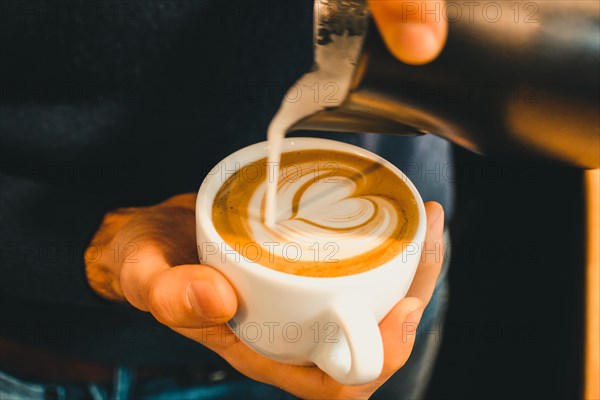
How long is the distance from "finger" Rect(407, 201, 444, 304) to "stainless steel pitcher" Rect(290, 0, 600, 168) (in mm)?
158

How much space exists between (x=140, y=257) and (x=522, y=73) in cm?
45

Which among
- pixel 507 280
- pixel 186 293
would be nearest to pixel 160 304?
pixel 186 293

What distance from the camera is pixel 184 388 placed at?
86 centimetres

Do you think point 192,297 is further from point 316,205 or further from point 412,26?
point 412,26

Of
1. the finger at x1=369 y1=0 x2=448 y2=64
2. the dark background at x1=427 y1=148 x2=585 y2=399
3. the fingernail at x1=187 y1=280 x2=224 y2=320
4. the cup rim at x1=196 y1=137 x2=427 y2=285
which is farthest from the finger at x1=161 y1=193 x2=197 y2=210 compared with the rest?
the dark background at x1=427 y1=148 x2=585 y2=399

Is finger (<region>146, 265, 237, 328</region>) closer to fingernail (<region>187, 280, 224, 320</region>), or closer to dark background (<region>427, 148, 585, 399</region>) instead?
fingernail (<region>187, 280, 224, 320</region>)

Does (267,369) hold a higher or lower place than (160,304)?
lower

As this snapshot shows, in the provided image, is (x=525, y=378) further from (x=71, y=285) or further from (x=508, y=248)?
(x=71, y=285)

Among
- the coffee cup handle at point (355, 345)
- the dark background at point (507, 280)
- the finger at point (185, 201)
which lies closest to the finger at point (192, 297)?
the coffee cup handle at point (355, 345)

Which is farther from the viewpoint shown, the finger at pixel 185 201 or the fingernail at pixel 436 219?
the finger at pixel 185 201

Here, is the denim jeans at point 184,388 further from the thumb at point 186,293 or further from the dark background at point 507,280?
the dark background at point 507,280

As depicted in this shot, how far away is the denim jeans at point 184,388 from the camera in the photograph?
81 centimetres

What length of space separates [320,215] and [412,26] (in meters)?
0.25

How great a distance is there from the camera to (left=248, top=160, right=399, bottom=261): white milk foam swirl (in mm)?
589
